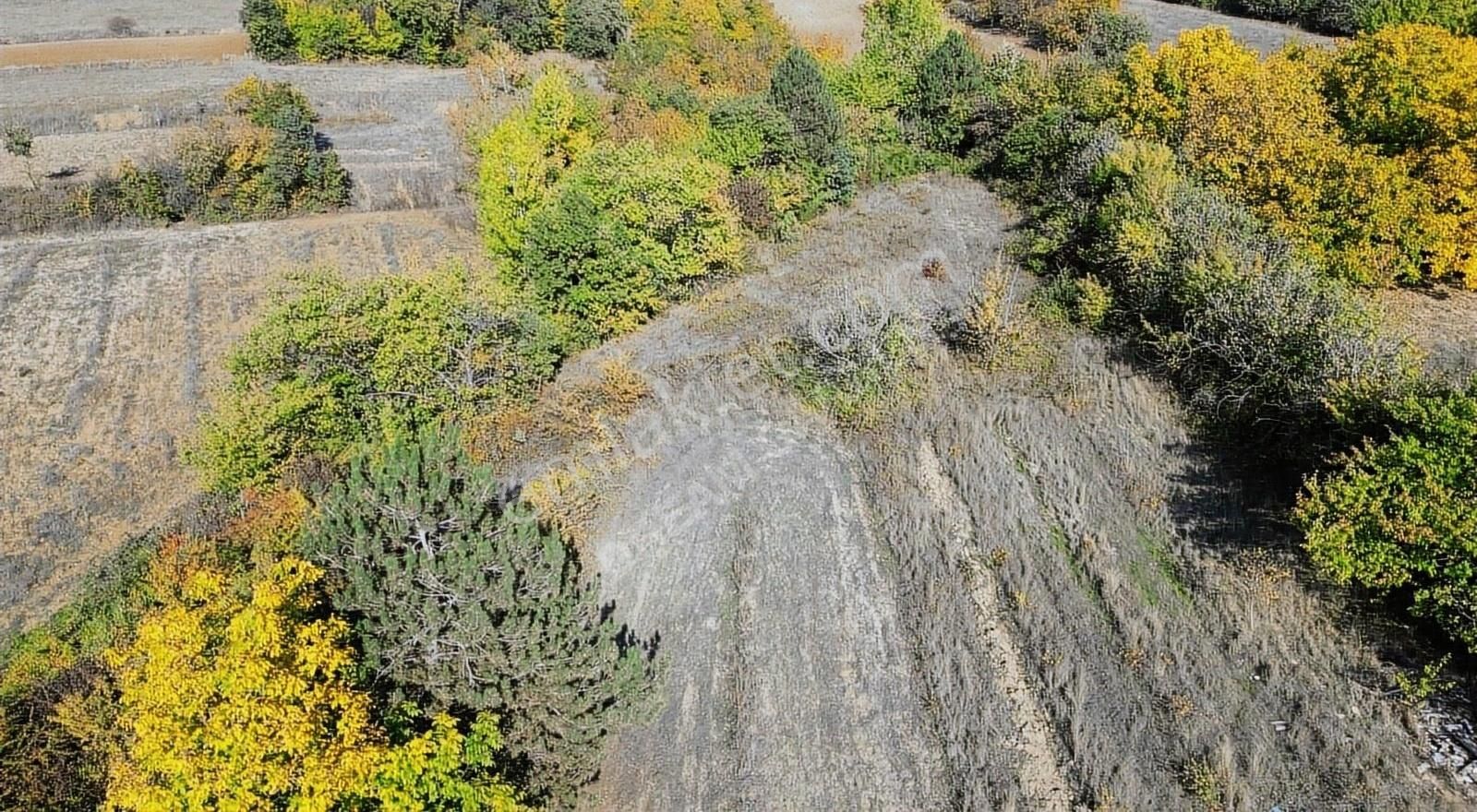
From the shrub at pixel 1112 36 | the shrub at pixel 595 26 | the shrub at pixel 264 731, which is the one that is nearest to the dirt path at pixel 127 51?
the shrub at pixel 595 26

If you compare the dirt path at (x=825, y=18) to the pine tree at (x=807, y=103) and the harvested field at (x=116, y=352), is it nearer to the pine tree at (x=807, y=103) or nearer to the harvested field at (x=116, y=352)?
the pine tree at (x=807, y=103)

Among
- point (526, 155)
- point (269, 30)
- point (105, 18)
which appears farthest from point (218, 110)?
point (526, 155)

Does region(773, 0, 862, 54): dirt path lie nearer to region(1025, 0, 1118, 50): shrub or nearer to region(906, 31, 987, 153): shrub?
region(1025, 0, 1118, 50): shrub

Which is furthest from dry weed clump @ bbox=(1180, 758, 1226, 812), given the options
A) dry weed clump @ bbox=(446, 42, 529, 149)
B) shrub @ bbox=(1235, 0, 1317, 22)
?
shrub @ bbox=(1235, 0, 1317, 22)

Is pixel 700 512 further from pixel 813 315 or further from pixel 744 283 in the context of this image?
pixel 744 283

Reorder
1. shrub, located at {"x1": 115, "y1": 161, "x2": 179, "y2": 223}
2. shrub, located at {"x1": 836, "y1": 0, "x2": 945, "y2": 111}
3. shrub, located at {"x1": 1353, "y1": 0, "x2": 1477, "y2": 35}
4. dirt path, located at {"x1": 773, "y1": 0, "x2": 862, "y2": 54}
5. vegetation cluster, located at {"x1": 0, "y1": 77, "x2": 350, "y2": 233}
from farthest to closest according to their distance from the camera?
1. dirt path, located at {"x1": 773, "y1": 0, "x2": 862, "y2": 54}
2. shrub, located at {"x1": 836, "y1": 0, "x2": 945, "y2": 111}
3. shrub, located at {"x1": 115, "y1": 161, "x2": 179, "y2": 223}
4. vegetation cluster, located at {"x1": 0, "y1": 77, "x2": 350, "y2": 233}
5. shrub, located at {"x1": 1353, "y1": 0, "x2": 1477, "y2": 35}

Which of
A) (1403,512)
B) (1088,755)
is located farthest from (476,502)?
(1403,512)
